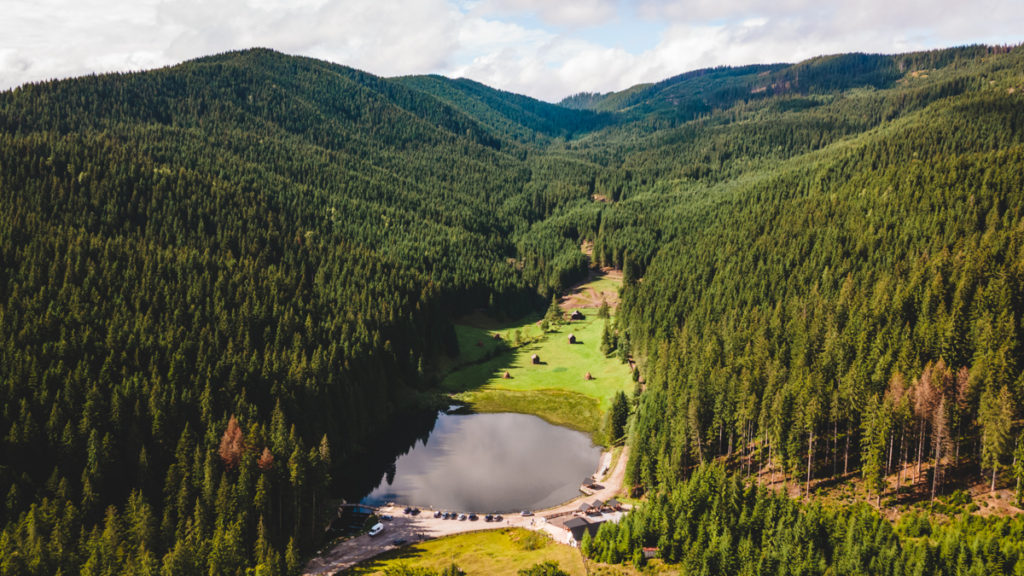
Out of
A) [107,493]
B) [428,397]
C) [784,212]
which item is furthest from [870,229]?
[107,493]

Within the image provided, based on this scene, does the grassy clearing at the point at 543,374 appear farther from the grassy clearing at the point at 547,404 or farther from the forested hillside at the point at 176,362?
the forested hillside at the point at 176,362

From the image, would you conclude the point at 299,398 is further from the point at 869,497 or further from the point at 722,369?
the point at 869,497

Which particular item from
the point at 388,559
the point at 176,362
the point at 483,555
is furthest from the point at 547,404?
the point at 176,362

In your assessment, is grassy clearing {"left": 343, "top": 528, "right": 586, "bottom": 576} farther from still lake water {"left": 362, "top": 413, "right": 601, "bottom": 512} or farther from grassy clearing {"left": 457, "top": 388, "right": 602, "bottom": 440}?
grassy clearing {"left": 457, "top": 388, "right": 602, "bottom": 440}

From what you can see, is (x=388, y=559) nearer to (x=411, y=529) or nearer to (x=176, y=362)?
(x=411, y=529)

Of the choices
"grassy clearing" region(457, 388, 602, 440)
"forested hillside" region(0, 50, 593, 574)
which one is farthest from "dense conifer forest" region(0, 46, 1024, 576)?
"grassy clearing" region(457, 388, 602, 440)

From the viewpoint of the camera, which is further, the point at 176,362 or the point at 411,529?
the point at 176,362
